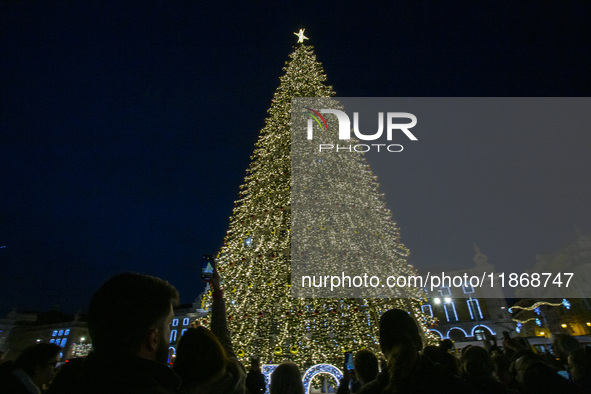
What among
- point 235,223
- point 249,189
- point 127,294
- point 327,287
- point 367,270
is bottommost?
point 127,294

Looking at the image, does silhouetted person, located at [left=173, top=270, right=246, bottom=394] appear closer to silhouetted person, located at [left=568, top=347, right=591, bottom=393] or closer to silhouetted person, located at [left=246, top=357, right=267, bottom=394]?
silhouetted person, located at [left=568, top=347, right=591, bottom=393]

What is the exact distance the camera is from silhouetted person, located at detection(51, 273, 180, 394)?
109cm

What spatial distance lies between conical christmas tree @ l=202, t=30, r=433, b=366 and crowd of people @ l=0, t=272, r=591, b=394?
17.6 feet

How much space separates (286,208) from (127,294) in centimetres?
928

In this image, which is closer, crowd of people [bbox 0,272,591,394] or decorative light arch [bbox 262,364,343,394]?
crowd of people [bbox 0,272,591,394]

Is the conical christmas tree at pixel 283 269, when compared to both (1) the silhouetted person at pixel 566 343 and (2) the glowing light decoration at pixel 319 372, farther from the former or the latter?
(1) the silhouetted person at pixel 566 343

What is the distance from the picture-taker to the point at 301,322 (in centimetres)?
898

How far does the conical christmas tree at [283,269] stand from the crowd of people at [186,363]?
5.35 m

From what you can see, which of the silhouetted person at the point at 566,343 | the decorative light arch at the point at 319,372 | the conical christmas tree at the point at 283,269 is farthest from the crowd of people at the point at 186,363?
the conical christmas tree at the point at 283,269

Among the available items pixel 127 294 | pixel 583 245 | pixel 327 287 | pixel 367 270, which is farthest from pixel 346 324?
pixel 583 245

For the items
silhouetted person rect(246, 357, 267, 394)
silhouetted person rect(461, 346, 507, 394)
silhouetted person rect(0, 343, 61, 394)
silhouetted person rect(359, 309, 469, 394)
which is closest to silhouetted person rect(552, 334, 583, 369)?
silhouetted person rect(461, 346, 507, 394)

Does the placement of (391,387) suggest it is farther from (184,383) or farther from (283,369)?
(283,369)

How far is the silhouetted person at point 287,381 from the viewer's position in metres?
3.60

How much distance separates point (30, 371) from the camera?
3242 mm
